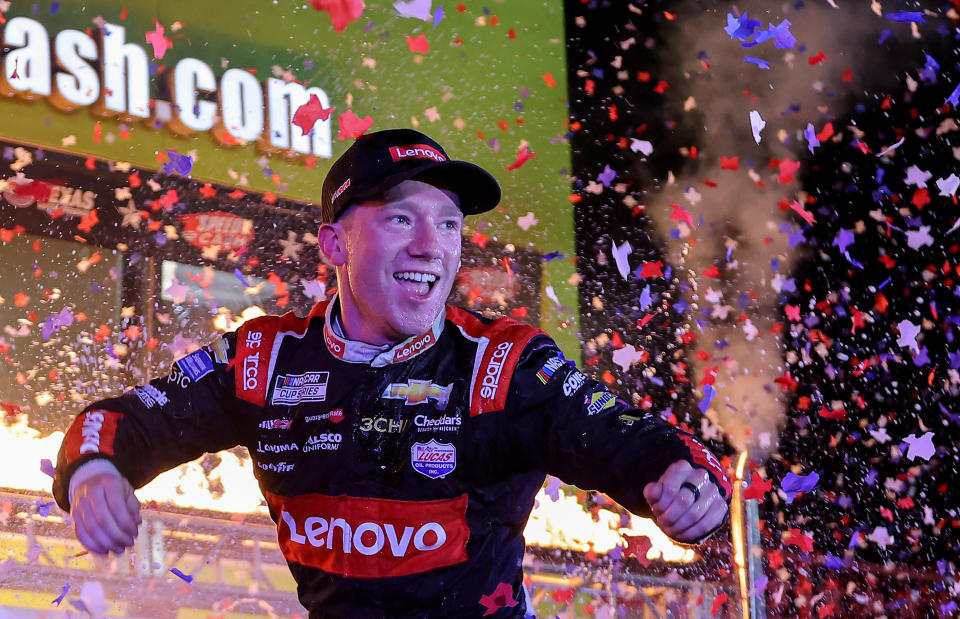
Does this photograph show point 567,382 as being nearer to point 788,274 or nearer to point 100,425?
point 100,425

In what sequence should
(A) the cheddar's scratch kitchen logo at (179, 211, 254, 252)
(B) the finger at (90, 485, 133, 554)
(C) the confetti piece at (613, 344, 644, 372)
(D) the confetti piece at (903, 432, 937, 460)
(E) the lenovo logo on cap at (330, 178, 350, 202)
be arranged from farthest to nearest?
(D) the confetti piece at (903, 432, 937, 460) < (C) the confetti piece at (613, 344, 644, 372) < (A) the cheddar's scratch kitchen logo at (179, 211, 254, 252) < (E) the lenovo logo on cap at (330, 178, 350, 202) < (B) the finger at (90, 485, 133, 554)

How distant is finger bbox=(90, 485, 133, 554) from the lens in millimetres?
2227

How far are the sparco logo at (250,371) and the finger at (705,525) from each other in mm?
1271

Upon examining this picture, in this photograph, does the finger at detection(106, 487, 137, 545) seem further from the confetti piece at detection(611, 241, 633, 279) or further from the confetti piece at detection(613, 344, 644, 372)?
the confetti piece at detection(611, 241, 633, 279)

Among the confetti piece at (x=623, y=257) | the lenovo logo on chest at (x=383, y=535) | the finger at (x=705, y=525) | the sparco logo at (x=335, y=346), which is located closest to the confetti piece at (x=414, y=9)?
the confetti piece at (x=623, y=257)

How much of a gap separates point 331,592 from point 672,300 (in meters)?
6.20

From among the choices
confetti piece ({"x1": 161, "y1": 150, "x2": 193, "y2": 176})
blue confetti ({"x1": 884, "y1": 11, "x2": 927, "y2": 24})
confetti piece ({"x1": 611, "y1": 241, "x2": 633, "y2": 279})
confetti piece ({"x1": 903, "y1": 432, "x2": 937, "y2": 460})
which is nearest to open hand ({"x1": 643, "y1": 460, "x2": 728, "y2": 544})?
confetti piece ({"x1": 161, "y1": 150, "x2": 193, "y2": 176})

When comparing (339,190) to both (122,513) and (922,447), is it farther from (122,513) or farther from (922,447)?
(922,447)

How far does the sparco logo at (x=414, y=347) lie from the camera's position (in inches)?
106

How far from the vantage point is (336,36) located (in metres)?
7.51

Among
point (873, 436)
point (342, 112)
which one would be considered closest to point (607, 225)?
point (342, 112)

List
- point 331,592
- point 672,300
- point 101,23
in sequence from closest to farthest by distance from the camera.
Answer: point 331,592
point 101,23
point 672,300

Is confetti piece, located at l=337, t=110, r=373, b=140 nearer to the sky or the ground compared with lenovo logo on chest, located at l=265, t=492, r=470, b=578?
nearer to the sky

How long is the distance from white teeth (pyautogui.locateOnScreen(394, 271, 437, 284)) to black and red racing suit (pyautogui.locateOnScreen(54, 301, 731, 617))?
121 mm
